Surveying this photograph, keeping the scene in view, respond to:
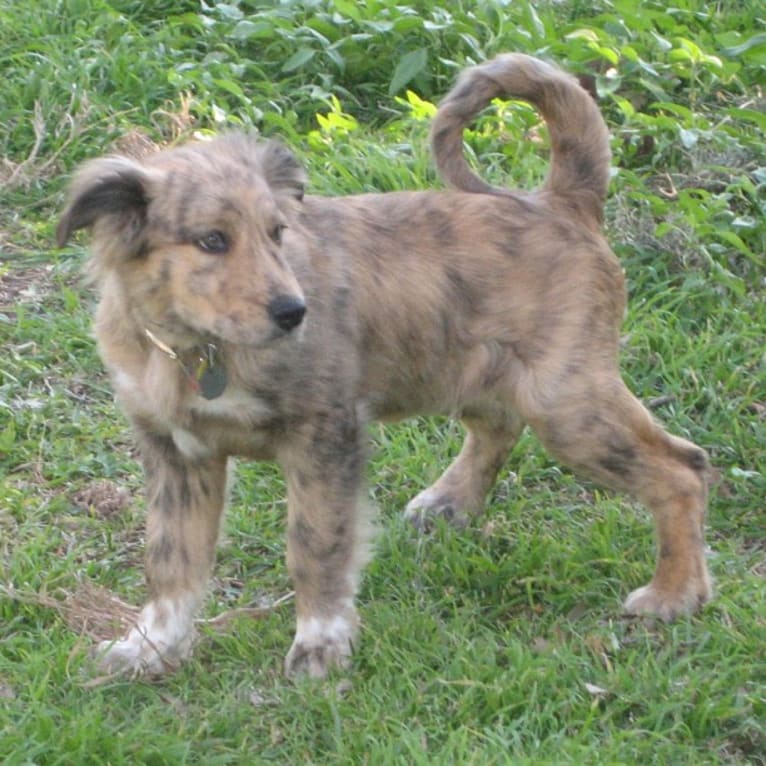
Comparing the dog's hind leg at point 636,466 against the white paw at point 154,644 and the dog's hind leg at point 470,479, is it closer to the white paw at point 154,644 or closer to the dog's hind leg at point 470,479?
the dog's hind leg at point 470,479

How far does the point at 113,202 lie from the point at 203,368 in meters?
0.51

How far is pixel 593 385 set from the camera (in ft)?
16.0

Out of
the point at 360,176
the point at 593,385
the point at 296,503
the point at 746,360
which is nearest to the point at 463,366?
the point at 593,385

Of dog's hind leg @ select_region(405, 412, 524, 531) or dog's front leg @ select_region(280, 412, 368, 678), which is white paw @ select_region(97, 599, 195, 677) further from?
dog's hind leg @ select_region(405, 412, 524, 531)

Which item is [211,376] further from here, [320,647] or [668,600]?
[668,600]

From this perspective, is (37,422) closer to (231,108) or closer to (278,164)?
(278,164)

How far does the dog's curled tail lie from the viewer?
4996 mm

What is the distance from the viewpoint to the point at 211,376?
4375 millimetres

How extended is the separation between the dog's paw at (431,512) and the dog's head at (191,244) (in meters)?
1.36

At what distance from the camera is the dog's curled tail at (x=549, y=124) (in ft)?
16.4

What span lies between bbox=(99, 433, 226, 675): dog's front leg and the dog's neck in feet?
1.15

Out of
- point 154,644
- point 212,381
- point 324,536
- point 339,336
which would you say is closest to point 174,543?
point 154,644

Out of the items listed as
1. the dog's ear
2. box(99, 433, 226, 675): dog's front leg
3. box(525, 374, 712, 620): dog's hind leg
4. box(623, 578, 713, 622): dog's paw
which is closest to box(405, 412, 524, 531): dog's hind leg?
box(525, 374, 712, 620): dog's hind leg

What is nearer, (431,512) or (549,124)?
(549,124)
